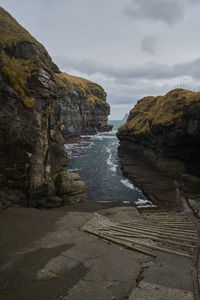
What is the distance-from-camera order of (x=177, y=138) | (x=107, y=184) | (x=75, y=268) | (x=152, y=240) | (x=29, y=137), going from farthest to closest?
1. (x=177, y=138)
2. (x=107, y=184)
3. (x=29, y=137)
4. (x=152, y=240)
5. (x=75, y=268)

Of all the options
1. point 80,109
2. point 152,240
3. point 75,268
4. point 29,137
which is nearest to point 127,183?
point 29,137

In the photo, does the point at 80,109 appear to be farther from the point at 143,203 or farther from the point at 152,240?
the point at 152,240

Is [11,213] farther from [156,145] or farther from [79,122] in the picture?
[79,122]

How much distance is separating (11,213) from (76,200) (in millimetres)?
9567

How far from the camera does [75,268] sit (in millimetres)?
7520

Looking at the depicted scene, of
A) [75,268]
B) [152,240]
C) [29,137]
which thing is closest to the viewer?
[75,268]

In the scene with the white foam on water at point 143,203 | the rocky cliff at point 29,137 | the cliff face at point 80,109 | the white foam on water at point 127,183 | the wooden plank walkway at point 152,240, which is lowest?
the white foam on water at point 143,203

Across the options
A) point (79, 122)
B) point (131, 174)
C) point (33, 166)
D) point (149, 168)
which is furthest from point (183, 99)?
point (79, 122)

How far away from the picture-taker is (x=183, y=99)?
136ft

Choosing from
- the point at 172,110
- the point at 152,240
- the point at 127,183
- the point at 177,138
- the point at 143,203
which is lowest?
the point at 143,203

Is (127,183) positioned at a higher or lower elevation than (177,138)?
lower

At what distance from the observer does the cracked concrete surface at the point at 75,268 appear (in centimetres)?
612

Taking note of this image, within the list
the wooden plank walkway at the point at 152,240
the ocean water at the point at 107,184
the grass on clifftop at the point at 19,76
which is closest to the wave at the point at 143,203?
the ocean water at the point at 107,184

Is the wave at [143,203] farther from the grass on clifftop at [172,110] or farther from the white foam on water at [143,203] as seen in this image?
the grass on clifftop at [172,110]
